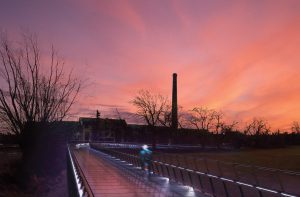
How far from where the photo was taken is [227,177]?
18.2 meters

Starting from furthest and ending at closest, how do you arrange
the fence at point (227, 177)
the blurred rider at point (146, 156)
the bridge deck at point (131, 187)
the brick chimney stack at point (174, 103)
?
the brick chimney stack at point (174, 103)
the blurred rider at point (146, 156)
the bridge deck at point (131, 187)
the fence at point (227, 177)

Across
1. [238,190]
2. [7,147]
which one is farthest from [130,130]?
[238,190]

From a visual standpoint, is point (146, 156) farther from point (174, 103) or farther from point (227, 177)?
point (174, 103)

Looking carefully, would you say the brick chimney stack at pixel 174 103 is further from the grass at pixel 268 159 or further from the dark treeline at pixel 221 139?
the grass at pixel 268 159

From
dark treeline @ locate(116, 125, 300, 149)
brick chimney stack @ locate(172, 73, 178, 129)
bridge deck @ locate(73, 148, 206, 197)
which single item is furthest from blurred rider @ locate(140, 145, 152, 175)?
brick chimney stack @ locate(172, 73, 178, 129)

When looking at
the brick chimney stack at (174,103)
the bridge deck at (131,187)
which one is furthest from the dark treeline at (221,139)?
the bridge deck at (131,187)

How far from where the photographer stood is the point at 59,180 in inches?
1859

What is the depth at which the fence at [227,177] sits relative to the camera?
531 inches

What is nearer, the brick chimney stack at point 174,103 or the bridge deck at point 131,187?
the bridge deck at point 131,187

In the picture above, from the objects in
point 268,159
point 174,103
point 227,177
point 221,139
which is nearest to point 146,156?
point 227,177

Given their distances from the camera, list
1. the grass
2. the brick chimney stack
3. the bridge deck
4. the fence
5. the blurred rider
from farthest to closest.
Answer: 1. the brick chimney stack
2. the grass
3. the blurred rider
4. the bridge deck
5. the fence

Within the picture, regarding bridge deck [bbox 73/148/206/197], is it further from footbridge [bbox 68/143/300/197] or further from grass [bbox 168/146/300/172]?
grass [bbox 168/146/300/172]

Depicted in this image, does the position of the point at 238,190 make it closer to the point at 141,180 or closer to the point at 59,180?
the point at 141,180

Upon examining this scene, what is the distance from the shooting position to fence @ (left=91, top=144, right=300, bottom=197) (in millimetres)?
13477
